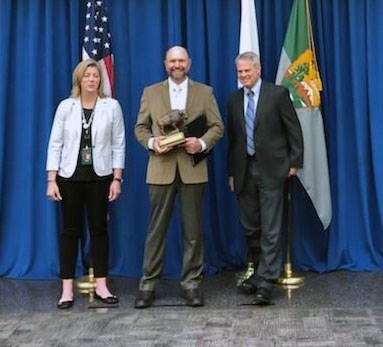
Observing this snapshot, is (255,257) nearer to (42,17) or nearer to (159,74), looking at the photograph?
(159,74)

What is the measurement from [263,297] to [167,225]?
0.72m

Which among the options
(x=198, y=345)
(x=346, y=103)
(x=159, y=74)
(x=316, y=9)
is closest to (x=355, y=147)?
(x=346, y=103)

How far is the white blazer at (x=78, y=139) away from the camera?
456 cm

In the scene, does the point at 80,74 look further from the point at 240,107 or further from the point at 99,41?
the point at 240,107

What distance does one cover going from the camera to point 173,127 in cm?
442

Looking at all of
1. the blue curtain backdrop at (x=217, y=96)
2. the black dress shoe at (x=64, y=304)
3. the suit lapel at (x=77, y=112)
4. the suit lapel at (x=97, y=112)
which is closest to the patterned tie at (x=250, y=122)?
the blue curtain backdrop at (x=217, y=96)

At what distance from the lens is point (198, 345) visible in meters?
3.85

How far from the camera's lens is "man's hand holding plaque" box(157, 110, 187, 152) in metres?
4.38

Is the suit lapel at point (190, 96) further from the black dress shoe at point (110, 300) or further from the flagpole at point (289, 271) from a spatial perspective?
the black dress shoe at point (110, 300)

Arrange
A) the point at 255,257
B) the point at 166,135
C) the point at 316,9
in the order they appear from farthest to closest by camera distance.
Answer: the point at 316,9 → the point at 255,257 → the point at 166,135

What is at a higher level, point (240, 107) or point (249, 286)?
point (240, 107)

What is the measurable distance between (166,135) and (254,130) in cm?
56

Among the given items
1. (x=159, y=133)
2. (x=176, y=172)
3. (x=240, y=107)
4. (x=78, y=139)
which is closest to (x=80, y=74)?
(x=78, y=139)

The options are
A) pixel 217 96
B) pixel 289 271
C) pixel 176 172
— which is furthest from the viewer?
pixel 217 96
